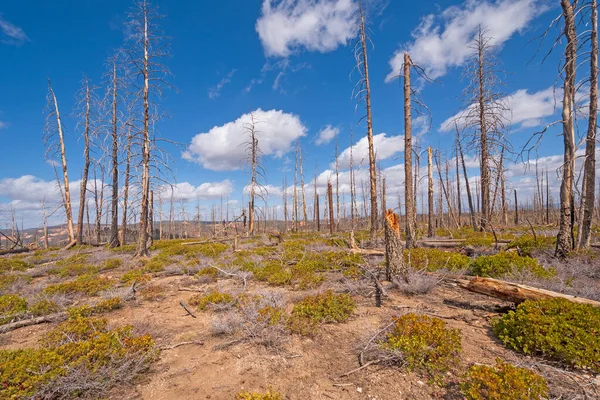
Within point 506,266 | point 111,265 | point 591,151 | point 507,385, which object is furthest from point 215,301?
point 591,151

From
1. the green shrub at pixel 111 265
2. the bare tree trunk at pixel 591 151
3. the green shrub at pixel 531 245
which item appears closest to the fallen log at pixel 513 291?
A: the bare tree trunk at pixel 591 151

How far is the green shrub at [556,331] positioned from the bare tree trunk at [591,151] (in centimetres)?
489

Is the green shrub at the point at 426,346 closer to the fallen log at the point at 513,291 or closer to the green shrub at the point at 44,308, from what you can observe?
the fallen log at the point at 513,291

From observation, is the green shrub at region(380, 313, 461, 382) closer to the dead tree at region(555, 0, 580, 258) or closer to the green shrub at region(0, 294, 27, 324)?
the dead tree at region(555, 0, 580, 258)

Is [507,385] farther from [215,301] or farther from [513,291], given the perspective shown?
[215,301]

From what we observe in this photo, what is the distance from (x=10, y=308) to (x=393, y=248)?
873cm

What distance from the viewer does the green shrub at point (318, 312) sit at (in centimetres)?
452

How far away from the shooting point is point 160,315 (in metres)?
5.74

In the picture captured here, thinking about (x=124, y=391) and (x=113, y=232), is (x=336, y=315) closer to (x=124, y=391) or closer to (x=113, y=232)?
(x=124, y=391)

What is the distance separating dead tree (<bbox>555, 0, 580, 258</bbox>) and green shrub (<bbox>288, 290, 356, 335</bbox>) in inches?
274

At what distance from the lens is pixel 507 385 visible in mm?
2475

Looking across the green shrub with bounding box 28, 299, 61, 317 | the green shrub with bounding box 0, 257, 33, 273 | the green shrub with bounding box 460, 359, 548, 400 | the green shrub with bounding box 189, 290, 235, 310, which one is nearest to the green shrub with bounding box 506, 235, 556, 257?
the green shrub with bounding box 460, 359, 548, 400

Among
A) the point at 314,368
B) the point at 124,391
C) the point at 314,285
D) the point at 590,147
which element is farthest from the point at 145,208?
the point at 590,147

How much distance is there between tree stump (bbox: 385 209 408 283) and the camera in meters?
6.44
